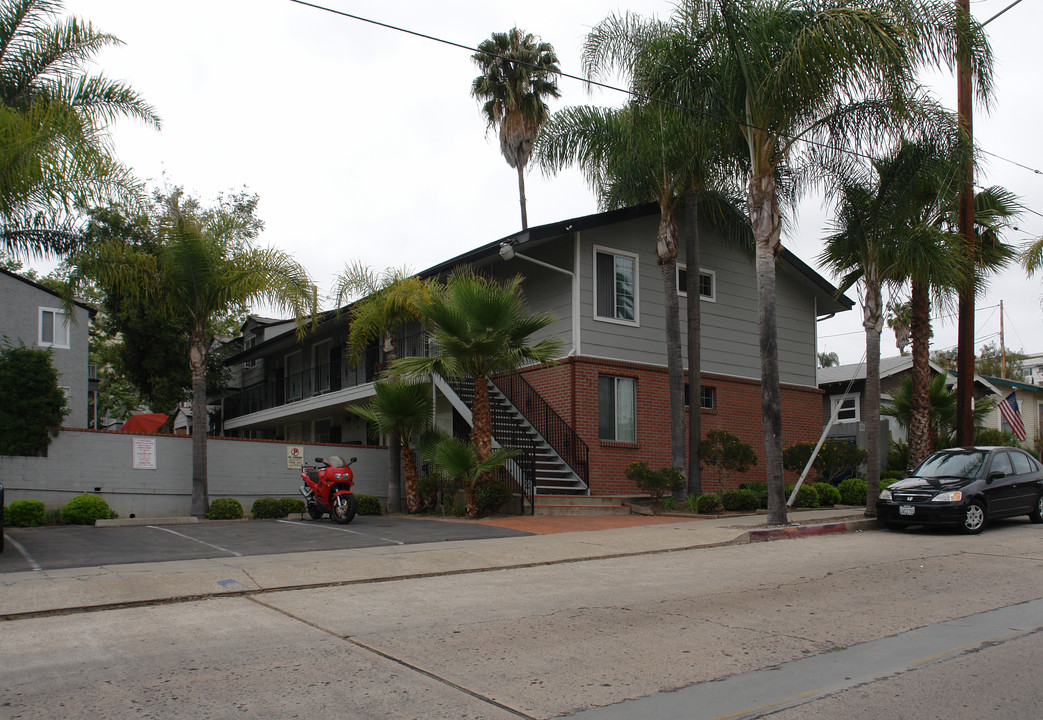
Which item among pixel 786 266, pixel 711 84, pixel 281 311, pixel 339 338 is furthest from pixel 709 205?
pixel 339 338

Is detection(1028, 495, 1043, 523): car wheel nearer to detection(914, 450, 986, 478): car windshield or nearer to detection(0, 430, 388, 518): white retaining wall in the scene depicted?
detection(914, 450, 986, 478): car windshield

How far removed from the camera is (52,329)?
26406 millimetres

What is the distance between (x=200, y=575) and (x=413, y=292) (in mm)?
9663

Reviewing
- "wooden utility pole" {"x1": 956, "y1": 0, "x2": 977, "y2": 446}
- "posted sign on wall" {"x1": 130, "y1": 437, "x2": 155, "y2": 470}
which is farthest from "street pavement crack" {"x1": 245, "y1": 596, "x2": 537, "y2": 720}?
"wooden utility pole" {"x1": 956, "y1": 0, "x2": 977, "y2": 446}

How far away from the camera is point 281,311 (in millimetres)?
17812

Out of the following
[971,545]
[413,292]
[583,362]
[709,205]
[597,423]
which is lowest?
[971,545]

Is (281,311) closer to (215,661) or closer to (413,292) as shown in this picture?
(413,292)

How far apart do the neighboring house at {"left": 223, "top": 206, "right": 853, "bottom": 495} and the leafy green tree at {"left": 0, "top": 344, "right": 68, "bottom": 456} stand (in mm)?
6523

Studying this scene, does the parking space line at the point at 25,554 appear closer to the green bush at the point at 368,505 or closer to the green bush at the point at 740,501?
the green bush at the point at 368,505

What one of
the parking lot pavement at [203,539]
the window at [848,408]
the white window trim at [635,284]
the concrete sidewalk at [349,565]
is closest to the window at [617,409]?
the white window trim at [635,284]

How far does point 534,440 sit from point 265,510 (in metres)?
6.25

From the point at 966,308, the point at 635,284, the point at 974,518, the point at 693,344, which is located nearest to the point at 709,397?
the point at 693,344

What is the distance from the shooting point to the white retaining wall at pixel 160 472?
1719cm

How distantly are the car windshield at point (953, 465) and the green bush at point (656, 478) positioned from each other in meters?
4.69
